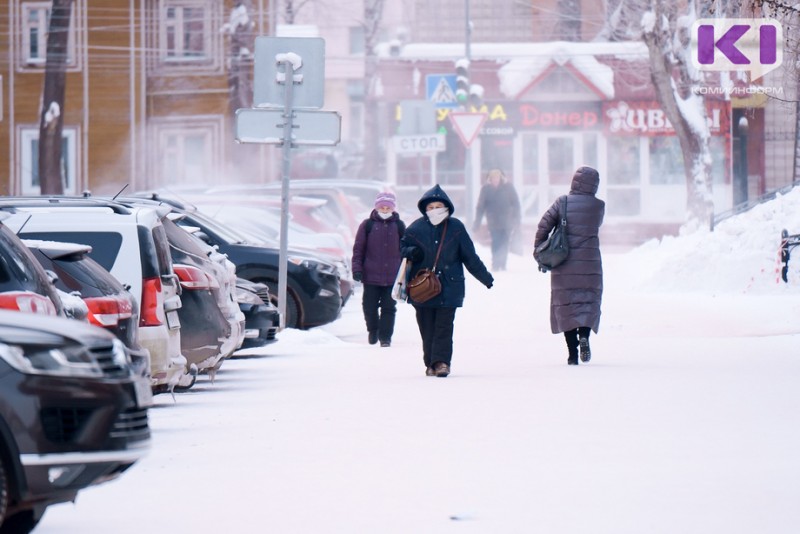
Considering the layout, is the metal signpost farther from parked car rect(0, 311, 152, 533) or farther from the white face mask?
parked car rect(0, 311, 152, 533)

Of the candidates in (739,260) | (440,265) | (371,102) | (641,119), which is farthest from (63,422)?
(371,102)

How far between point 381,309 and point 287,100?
7.42 ft

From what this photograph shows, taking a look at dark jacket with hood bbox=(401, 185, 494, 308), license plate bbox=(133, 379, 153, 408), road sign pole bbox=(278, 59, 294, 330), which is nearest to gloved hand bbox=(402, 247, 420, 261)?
dark jacket with hood bbox=(401, 185, 494, 308)

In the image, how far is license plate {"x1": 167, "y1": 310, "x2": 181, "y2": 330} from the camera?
38.2ft

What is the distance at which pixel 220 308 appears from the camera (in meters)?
13.1

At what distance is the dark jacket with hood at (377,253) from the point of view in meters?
18.0

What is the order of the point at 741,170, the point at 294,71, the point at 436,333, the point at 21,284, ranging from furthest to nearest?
the point at 741,170, the point at 294,71, the point at 436,333, the point at 21,284

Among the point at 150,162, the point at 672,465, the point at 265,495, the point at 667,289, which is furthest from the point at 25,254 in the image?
the point at 150,162

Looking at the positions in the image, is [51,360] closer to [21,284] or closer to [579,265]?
[21,284]

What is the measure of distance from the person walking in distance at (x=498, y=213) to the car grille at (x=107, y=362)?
25.9 m

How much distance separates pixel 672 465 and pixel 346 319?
14.1 metres

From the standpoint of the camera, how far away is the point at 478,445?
31.8 feet

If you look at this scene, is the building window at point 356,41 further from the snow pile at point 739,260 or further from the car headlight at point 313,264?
the car headlight at point 313,264

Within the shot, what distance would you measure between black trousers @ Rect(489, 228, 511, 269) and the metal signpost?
14.7m
